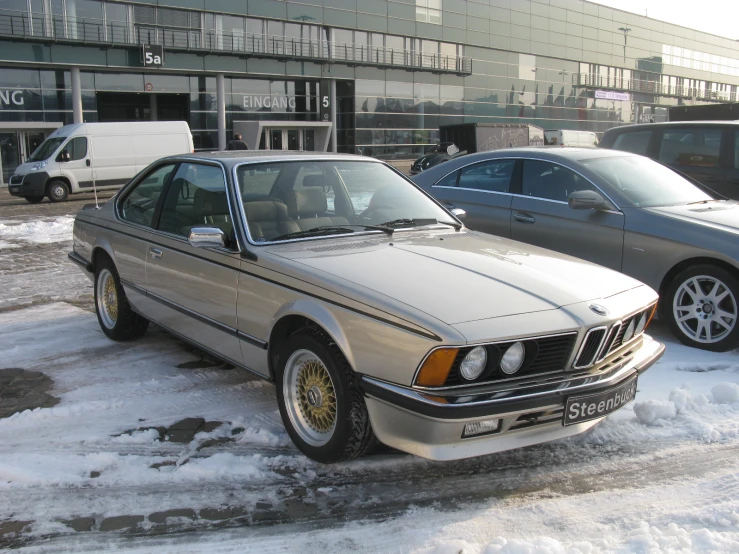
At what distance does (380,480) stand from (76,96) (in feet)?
105

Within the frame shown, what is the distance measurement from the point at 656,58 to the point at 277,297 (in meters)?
70.1

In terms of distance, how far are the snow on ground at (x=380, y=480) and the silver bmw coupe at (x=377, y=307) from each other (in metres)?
0.32

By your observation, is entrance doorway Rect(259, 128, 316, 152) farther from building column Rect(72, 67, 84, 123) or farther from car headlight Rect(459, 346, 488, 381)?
car headlight Rect(459, 346, 488, 381)

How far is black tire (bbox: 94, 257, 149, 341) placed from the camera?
19.1ft

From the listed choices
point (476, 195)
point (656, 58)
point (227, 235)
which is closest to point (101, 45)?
point (476, 195)

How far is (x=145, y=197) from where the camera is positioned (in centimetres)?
556

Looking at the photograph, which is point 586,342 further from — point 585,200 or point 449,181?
point 449,181

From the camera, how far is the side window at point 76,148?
69.5 feet

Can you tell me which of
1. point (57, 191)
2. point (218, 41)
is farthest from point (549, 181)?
point (218, 41)

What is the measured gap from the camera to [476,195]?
7.31 m

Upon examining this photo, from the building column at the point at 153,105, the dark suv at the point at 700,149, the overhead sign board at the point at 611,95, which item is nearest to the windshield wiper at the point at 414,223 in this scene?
the dark suv at the point at 700,149

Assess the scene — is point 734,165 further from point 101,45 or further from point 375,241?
point 101,45

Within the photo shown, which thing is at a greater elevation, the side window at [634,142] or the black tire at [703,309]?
the side window at [634,142]

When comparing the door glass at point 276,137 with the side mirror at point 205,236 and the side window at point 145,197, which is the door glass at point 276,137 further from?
the side mirror at point 205,236
